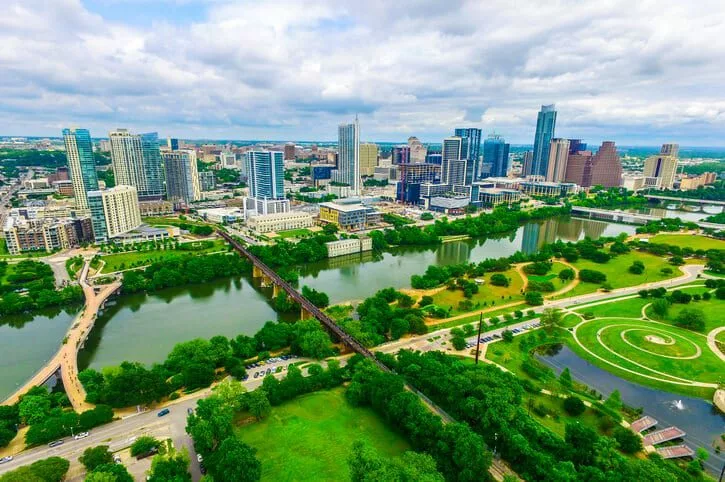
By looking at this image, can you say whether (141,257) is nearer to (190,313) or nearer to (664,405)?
(190,313)

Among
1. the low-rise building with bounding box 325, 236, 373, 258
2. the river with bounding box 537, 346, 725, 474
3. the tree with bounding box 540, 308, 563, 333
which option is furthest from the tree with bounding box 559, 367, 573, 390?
the low-rise building with bounding box 325, 236, 373, 258

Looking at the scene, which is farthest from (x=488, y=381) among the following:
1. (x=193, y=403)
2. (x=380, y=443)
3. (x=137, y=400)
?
(x=137, y=400)

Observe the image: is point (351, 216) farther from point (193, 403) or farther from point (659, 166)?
point (659, 166)

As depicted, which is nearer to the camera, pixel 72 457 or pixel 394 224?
pixel 72 457

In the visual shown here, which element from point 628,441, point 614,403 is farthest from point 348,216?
point 628,441

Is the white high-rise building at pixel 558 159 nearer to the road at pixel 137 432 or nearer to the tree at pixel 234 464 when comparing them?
the road at pixel 137 432
